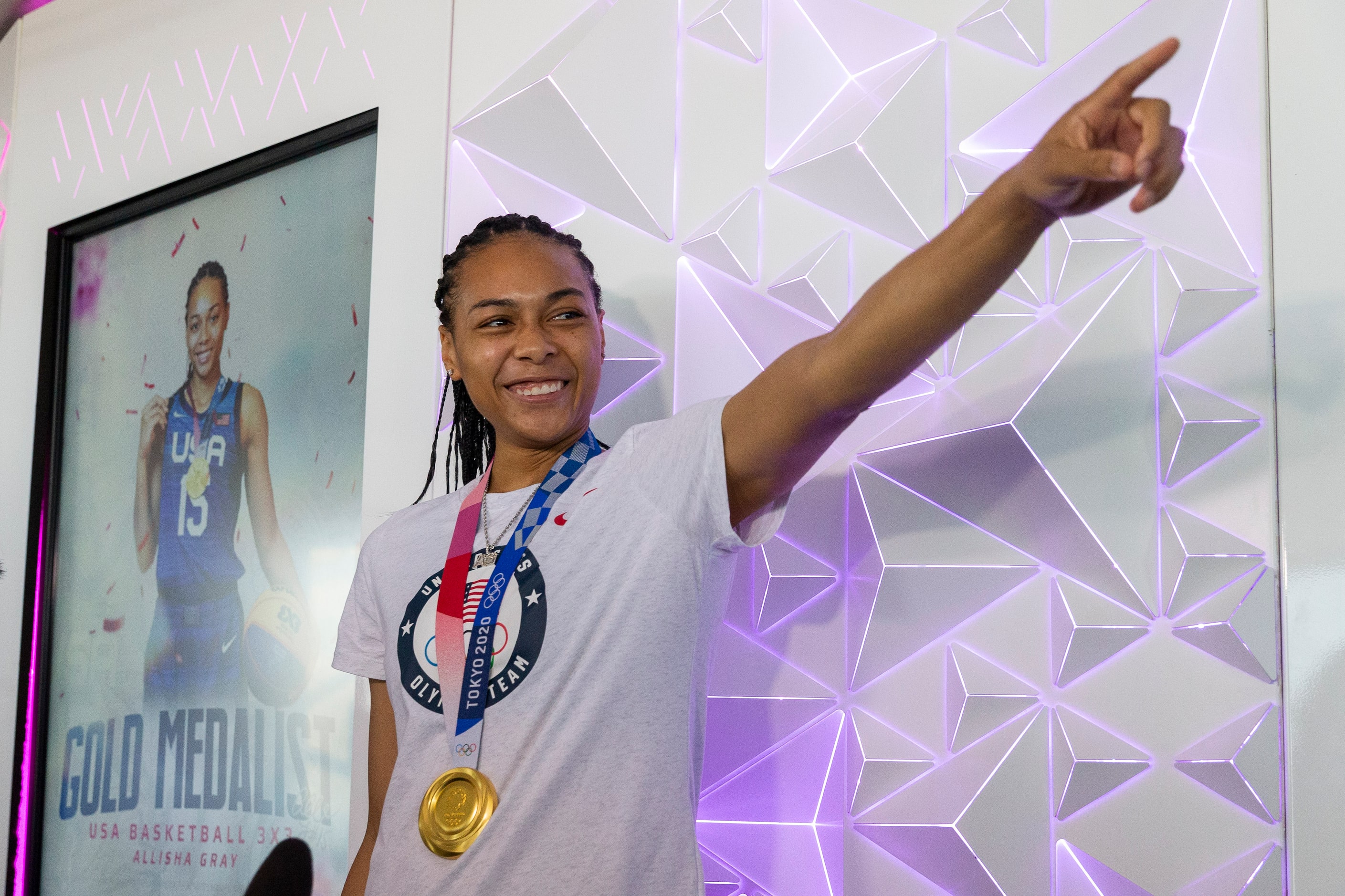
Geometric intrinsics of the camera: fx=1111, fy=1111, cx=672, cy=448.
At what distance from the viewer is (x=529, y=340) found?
158 cm

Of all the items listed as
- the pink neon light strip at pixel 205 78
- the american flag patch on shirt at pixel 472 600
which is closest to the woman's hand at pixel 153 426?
the pink neon light strip at pixel 205 78

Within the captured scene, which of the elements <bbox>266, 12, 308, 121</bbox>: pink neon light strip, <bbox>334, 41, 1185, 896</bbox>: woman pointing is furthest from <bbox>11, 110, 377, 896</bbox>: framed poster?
<bbox>334, 41, 1185, 896</bbox>: woman pointing

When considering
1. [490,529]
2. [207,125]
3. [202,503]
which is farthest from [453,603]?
[207,125]

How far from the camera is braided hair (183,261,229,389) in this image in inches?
109

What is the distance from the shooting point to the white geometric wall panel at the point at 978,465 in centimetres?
147

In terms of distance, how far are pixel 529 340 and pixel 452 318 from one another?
211 mm

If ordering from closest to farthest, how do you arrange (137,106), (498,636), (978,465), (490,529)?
(498,636), (490,529), (978,465), (137,106)

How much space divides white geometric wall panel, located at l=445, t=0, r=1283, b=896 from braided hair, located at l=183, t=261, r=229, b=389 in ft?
4.10

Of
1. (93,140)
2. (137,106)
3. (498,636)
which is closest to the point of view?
(498,636)

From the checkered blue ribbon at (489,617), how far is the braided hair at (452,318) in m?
0.34

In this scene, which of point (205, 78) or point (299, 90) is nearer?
point (299, 90)

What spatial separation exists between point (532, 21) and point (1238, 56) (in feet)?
4.24

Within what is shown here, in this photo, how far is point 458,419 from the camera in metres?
2.02

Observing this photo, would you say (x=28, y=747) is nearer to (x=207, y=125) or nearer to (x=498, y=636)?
(x=207, y=125)
